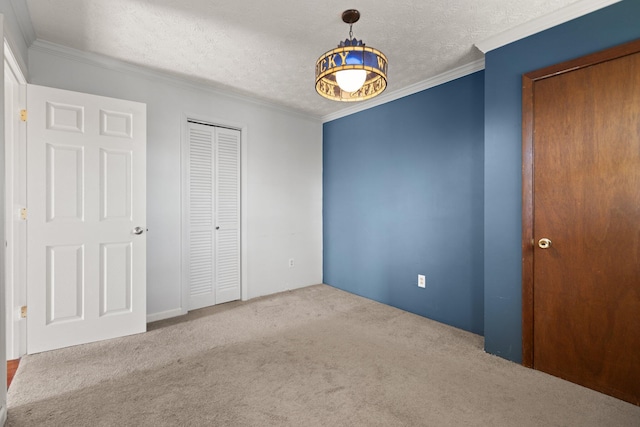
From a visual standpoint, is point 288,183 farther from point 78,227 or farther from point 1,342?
point 1,342

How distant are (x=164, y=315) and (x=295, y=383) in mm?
1826

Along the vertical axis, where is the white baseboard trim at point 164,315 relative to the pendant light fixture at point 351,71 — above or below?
below

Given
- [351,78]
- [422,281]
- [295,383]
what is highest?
[351,78]

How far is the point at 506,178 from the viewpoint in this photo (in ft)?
7.70

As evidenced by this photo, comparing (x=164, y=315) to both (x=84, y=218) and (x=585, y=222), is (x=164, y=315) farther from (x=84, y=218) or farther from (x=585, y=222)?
(x=585, y=222)

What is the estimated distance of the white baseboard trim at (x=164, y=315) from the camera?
310cm

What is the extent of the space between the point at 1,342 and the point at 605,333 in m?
3.38

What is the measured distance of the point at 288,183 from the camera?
4.24m

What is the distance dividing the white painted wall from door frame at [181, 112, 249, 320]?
0.03m

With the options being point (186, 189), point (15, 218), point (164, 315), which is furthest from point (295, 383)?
point (15, 218)

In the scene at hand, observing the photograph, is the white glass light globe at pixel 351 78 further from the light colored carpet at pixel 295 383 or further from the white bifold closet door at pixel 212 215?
the white bifold closet door at pixel 212 215

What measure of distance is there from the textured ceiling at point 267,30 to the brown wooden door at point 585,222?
0.59 meters

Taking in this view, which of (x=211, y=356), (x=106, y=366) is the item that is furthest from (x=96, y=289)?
(x=211, y=356)

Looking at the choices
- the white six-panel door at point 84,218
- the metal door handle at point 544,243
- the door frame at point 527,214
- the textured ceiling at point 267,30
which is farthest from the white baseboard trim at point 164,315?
the metal door handle at point 544,243
